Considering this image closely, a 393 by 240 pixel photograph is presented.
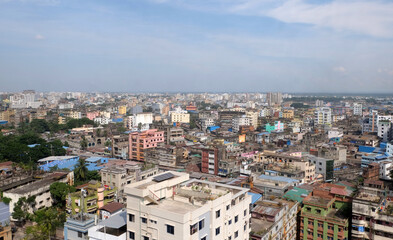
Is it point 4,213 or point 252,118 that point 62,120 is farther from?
point 4,213

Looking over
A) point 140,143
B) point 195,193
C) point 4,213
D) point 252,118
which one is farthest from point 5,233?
point 252,118

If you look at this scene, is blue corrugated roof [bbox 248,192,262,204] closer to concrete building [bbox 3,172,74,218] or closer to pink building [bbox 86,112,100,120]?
concrete building [bbox 3,172,74,218]

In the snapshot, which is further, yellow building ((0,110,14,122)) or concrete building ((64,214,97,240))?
yellow building ((0,110,14,122))

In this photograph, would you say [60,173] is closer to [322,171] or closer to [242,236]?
[242,236]

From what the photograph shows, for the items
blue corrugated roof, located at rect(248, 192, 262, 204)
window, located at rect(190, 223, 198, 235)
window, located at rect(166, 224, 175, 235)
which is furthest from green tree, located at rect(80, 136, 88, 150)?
window, located at rect(190, 223, 198, 235)

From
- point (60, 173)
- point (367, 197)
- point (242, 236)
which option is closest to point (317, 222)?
point (367, 197)

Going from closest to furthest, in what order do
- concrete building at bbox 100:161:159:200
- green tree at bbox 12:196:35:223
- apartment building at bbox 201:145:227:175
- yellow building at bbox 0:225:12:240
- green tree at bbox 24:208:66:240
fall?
green tree at bbox 24:208:66:240, yellow building at bbox 0:225:12:240, green tree at bbox 12:196:35:223, concrete building at bbox 100:161:159:200, apartment building at bbox 201:145:227:175

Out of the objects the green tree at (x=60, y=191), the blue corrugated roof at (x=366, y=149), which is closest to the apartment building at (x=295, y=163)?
the blue corrugated roof at (x=366, y=149)
